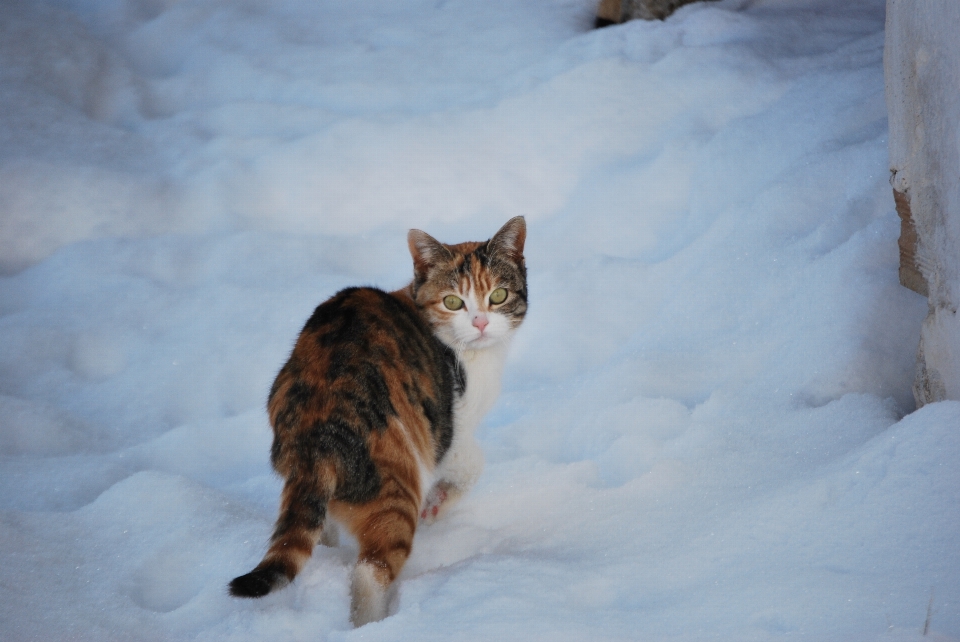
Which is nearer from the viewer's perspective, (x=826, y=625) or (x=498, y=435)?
(x=826, y=625)

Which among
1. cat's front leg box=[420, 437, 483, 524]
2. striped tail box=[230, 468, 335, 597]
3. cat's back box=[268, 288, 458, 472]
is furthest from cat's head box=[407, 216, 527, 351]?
striped tail box=[230, 468, 335, 597]

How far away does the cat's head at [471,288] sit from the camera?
2674mm

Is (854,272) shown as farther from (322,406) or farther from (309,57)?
(309,57)

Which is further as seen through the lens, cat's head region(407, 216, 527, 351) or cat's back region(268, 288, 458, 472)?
cat's head region(407, 216, 527, 351)

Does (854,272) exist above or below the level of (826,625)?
above

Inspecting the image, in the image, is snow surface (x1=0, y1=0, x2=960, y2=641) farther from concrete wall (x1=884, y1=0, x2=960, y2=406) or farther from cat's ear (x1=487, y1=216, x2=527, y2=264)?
cat's ear (x1=487, y1=216, x2=527, y2=264)

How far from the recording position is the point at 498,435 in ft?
10.3

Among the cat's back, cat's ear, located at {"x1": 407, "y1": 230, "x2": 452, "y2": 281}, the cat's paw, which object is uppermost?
cat's ear, located at {"x1": 407, "y1": 230, "x2": 452, "y2": 281}

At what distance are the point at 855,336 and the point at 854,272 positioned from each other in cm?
26

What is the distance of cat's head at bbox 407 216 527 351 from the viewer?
2.67m

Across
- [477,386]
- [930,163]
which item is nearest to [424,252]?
[477,386]

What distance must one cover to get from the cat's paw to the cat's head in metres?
0.47

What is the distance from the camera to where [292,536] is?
1920 mm

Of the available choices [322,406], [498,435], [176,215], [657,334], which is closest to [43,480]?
[322,406]
